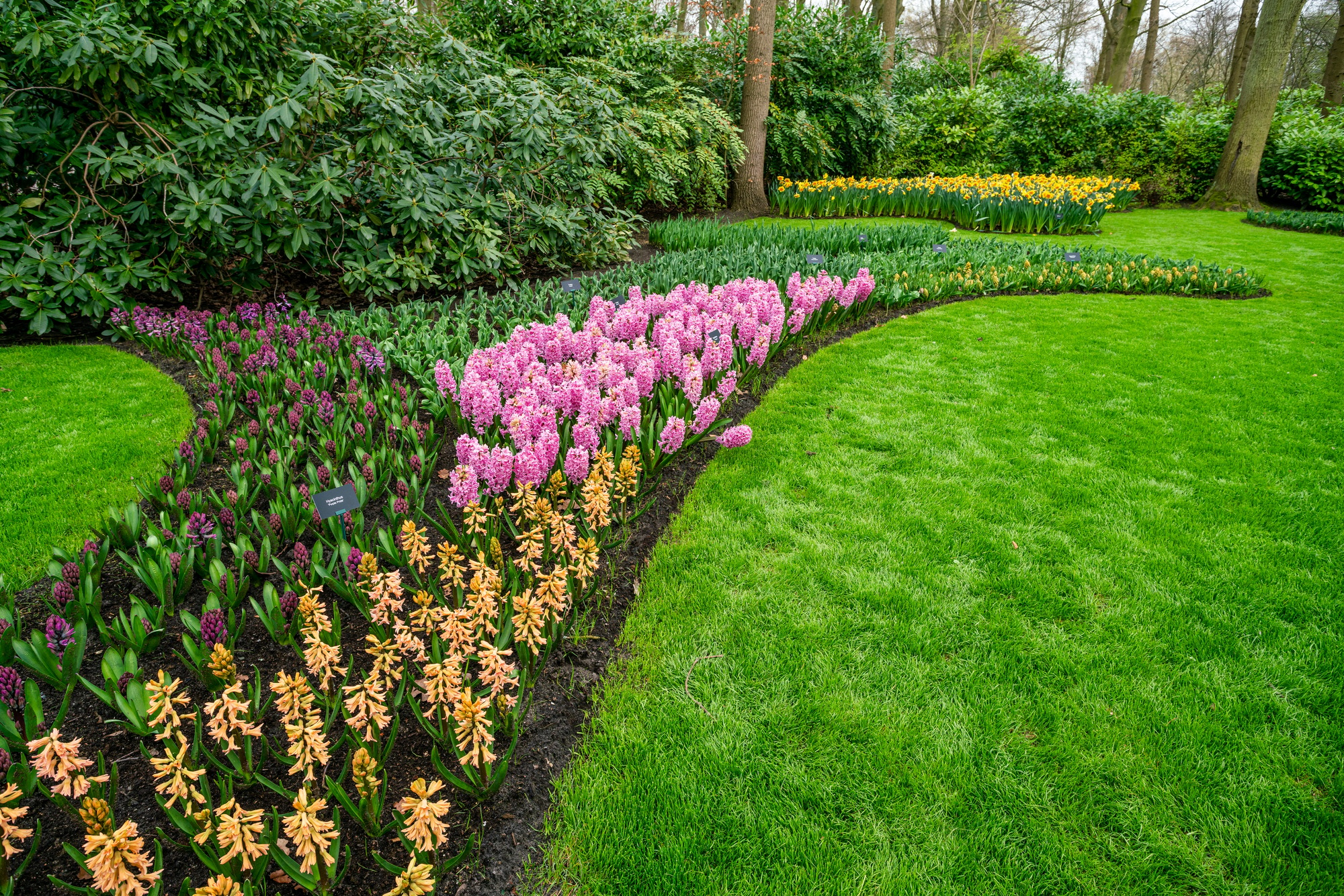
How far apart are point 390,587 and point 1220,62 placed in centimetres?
5264

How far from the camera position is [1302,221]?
1129 cm

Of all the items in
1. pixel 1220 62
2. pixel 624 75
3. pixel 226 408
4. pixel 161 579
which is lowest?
pixel 161 579

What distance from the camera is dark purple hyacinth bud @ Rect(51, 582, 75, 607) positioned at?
208 centimetres

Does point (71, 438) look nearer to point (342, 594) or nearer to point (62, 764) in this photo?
point (342, 594)

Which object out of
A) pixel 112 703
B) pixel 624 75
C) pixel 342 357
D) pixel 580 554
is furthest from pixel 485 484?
pixel 624 75

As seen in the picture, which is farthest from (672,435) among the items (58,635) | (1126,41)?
(1126,41)

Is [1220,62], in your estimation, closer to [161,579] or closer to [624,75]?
[624,75]

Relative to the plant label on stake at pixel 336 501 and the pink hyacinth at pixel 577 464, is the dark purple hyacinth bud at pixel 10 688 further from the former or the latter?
the pink hyacinth at pixel 577 464

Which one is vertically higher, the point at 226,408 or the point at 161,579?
the point at 226,408

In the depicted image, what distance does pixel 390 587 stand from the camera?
200 centimetres

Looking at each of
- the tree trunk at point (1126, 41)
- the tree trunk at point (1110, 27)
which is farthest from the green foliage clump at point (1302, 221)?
the tree trunk at point (1110, 27)

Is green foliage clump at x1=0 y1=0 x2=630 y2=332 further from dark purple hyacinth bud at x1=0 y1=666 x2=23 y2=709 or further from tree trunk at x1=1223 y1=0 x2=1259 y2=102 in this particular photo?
tree trunk at x1=1223 y1=0 x2=1259 y2=102

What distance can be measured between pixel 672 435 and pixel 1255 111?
50.3 feet

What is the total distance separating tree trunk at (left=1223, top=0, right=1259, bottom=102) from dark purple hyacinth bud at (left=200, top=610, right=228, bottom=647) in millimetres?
25573
